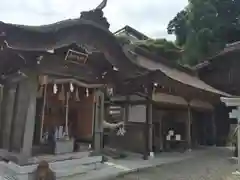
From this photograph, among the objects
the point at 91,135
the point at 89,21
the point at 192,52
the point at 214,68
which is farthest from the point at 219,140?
the point at 89,21

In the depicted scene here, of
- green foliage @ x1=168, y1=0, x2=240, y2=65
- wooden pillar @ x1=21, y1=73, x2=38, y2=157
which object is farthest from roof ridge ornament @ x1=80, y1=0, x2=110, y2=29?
green foliage @ x1=168, y1=0, x2=240, y2=65

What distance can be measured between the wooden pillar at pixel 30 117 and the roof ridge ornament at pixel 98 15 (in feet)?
6.03

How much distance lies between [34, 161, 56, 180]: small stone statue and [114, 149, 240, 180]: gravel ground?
192 cm

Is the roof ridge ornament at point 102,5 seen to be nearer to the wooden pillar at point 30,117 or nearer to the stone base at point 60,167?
the wooden pillar at point 30,117

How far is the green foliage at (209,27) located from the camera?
19.1 m

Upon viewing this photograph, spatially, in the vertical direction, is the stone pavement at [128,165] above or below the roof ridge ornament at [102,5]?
below

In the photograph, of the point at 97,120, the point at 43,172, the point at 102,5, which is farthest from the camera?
the point at 97,120

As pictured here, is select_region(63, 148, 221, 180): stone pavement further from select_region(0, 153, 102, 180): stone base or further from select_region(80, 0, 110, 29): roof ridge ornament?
select_region(80, 0, 110, 29): roof ridge ornament

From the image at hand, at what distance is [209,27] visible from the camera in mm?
19328

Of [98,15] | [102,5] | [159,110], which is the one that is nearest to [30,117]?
[98,15]

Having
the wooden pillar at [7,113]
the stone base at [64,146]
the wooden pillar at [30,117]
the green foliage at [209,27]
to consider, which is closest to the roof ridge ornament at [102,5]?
the wooden pillar at [30,117]

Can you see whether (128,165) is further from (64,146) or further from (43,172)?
(43,172)

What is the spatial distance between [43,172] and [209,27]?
667 inches

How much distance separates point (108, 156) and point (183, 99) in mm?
4545
